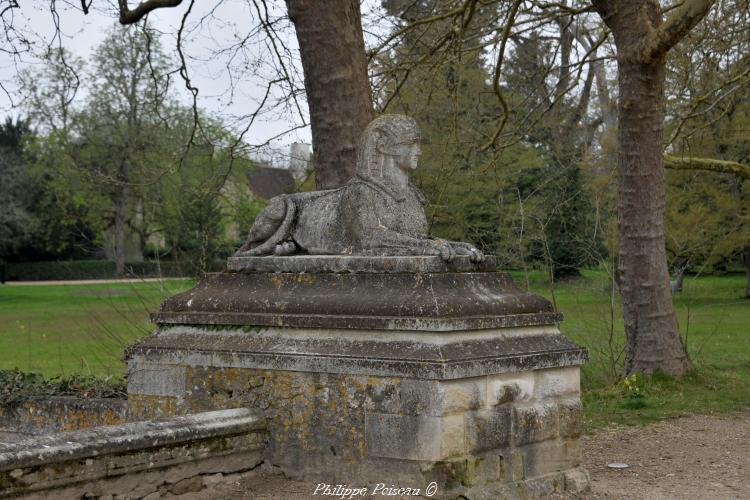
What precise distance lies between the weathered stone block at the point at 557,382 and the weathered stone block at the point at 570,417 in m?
0.06

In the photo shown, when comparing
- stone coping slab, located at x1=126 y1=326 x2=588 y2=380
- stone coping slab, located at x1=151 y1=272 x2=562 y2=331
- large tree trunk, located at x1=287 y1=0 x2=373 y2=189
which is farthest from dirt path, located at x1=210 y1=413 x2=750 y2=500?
large tree trunk, located at x1=287 y1=0 x2=373 y2=189

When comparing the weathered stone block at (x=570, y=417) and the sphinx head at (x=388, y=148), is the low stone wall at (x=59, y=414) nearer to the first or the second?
the sphinx head at (x=388, y=148)

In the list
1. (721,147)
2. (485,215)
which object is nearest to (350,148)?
(485,215)

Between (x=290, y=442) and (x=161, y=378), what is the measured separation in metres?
1.11

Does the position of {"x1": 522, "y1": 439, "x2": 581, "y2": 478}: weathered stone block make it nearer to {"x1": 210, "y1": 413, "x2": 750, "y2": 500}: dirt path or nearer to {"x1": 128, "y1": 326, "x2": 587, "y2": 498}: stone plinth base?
{"x1": 128, "y1": 326, "x2": 587, "y2": 498}: stone plinth base

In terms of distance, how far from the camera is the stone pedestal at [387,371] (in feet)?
18.6

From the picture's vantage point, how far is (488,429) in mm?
5816

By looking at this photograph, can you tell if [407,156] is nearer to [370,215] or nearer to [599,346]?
[370,215]

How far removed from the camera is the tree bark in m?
11.8

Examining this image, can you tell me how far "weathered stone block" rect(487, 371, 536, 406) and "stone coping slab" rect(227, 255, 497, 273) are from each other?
72 cm

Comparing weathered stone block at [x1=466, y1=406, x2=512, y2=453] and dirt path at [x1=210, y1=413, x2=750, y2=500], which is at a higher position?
weathered stone block at [x1=466, y1=406, x2=512, y2=453]

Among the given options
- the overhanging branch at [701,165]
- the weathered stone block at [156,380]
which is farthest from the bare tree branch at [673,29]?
the weathered stone block at [156,380]

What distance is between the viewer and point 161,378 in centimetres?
674

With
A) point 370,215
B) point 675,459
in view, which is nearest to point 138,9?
point 370,215
